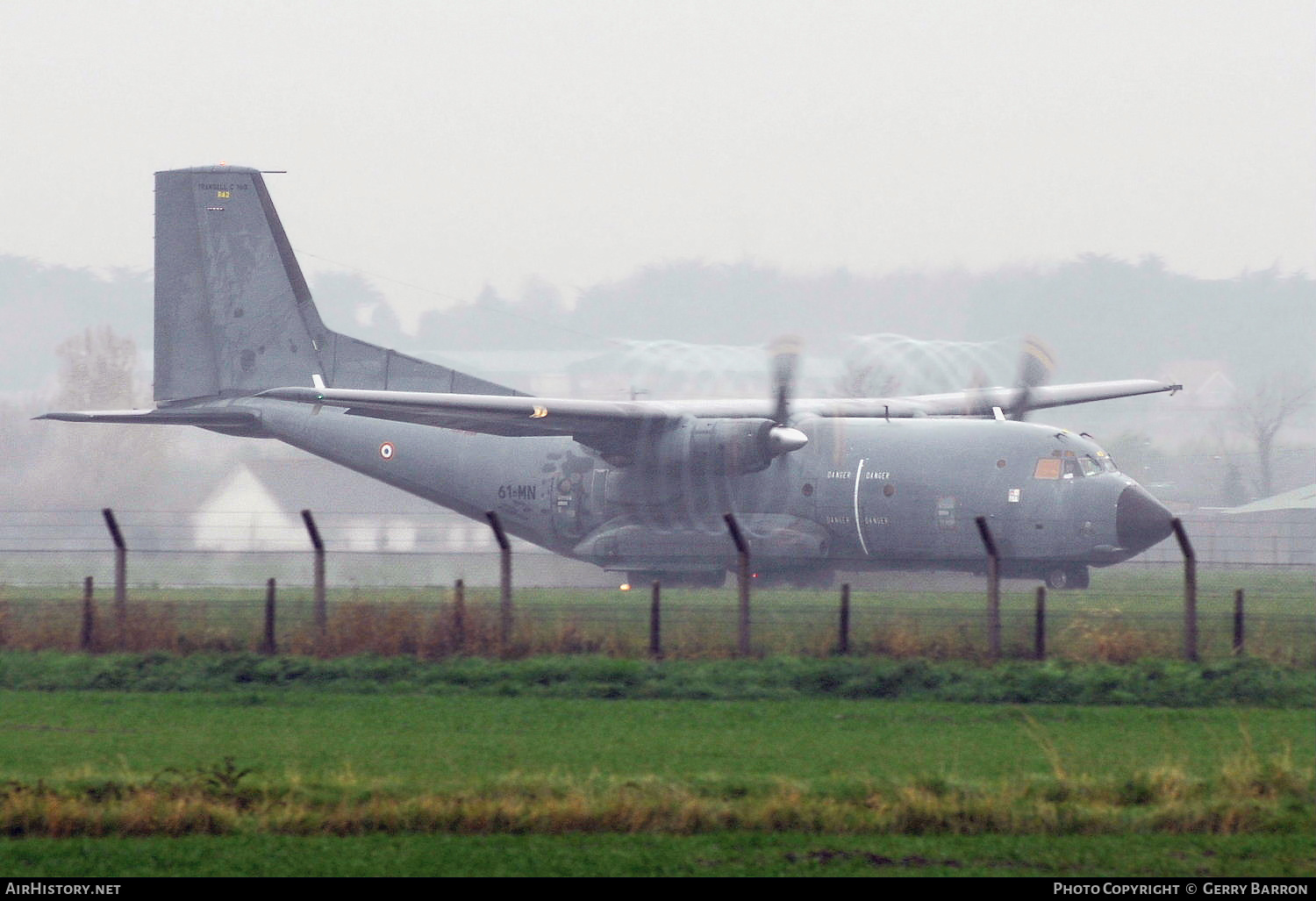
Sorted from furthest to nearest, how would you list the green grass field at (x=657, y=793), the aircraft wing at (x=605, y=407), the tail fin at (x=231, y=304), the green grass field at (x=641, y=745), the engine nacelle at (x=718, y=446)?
the tail fin at (x=231, y=304) → the engine nacelle at (x=718, y=446) → the aircraft wing at (x=605, y=407) → the green grass field at (x=641, y=745) → the green grass field at (x=657, y=793)

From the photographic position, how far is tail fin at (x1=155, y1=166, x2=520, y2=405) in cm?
2911

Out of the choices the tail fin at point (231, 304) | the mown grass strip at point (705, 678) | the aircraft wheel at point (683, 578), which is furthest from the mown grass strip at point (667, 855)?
the tail fin at point (231, 304)

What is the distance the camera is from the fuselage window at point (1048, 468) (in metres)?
24.3

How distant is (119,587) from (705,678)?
7015mm

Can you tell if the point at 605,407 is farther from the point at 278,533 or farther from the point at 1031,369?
the point at 278,533

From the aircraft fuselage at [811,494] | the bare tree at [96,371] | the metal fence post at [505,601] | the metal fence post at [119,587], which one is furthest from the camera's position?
the bare tree at [96,371]

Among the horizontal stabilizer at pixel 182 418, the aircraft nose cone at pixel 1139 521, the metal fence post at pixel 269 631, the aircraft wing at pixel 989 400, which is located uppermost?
the aircraft wing at pixel 989 400

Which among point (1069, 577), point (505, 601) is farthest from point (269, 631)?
point (1069, 577)

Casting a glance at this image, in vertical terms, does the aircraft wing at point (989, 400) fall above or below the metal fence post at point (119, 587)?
above

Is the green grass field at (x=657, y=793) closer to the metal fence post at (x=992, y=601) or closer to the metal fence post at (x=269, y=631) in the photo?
the metal fence post at (x=992, y=601)

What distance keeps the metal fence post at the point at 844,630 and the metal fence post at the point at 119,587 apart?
7860mm

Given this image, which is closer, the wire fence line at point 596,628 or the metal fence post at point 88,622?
Result: the wire fence line at point 596,628

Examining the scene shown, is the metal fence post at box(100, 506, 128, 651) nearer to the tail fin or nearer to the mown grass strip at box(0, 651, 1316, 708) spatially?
the mown grass strip at box(0, 651, 1316, 708)

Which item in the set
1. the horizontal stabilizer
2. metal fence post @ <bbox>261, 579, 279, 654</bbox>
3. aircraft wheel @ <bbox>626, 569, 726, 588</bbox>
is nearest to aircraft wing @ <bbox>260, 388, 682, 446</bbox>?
aircraft wheel @ <bbox>626, 569, 726, 588</bbox>
